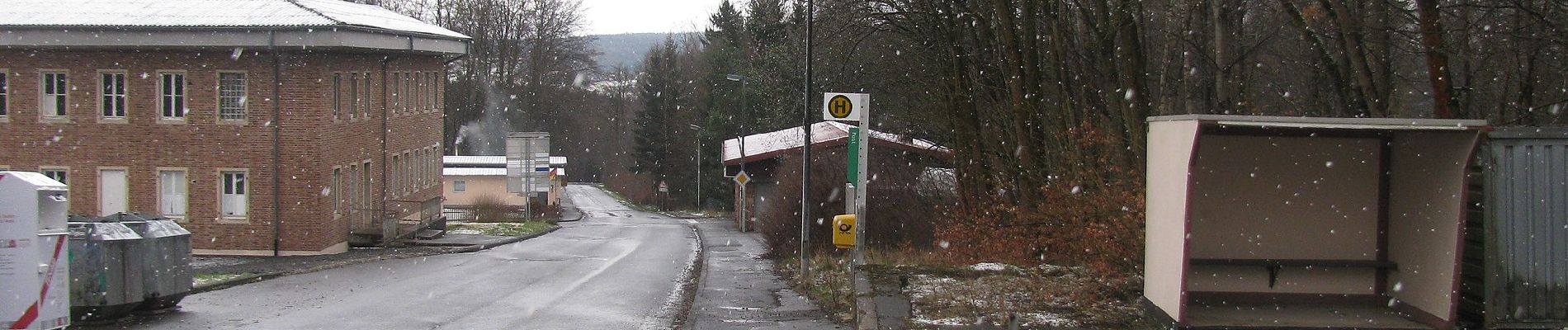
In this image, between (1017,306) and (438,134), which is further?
(438,134)

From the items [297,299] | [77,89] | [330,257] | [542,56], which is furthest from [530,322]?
[542,56]

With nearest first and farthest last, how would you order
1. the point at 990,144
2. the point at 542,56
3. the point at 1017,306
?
the point at 1017,306, the point at 990,144, the point at 542,56

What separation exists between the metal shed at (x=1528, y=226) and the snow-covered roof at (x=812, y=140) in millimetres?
17907

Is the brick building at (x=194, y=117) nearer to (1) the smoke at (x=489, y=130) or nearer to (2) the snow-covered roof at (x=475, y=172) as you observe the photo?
(2) the snow-covered roof at (x=475, y=172)

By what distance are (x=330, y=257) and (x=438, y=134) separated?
52.4 feet

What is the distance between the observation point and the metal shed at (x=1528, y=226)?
829 cm

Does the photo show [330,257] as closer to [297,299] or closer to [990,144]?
[297,299]

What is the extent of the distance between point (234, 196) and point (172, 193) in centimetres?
139

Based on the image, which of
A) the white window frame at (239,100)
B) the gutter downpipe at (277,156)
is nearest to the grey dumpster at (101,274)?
the gutter downpipe at (277,156)

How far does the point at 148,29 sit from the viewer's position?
27688mm

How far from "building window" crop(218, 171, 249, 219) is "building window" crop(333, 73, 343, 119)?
2475mm

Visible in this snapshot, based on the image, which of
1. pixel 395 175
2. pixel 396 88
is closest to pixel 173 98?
pixel 396 88

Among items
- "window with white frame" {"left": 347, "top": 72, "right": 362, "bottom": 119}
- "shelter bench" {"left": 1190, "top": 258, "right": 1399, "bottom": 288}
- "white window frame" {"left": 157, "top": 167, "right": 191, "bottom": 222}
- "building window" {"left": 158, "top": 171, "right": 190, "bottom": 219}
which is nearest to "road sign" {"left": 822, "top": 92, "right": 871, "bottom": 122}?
"shelter bench" {"left": 1190, "top": 258, "right": 1399, "bottom": 288}

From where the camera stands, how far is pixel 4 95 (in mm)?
28688
